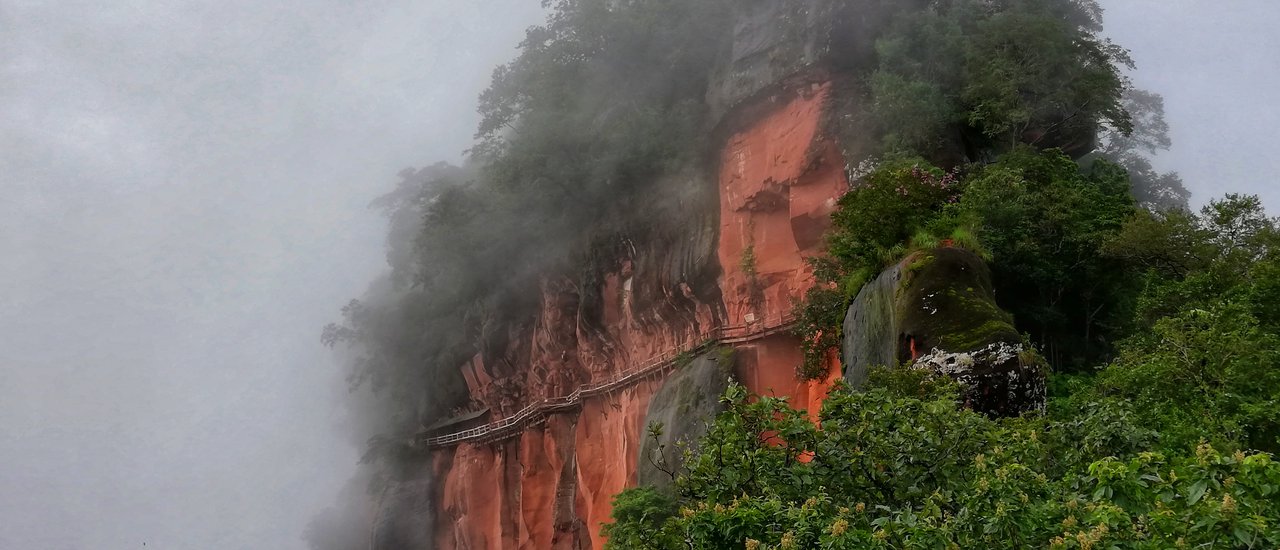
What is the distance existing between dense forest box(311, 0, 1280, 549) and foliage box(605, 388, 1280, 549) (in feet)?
0.08

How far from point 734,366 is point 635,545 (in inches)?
447

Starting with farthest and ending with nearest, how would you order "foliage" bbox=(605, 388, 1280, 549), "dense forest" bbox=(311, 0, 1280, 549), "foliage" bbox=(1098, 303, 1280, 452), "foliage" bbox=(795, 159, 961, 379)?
"foliage" bbox=(795, 159, 961, 379) → "foliage" bbox=(1098, 303, 1280, 452) → "dense forest" bbox=(311, 0, 1280, 549) → "foliage" bbox=(605, 388, 1280, 549)

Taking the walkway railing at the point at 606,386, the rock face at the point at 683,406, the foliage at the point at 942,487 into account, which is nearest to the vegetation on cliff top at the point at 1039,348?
the foliage at the point at 942,487

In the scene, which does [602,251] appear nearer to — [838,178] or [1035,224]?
[838,178]

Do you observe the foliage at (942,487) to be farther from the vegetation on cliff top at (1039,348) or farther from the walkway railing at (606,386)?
the walkway railing at (606,386)

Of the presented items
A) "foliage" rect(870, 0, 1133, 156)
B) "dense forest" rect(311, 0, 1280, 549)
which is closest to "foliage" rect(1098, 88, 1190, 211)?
"dense forest" rect(311, 0, 1280, 549)

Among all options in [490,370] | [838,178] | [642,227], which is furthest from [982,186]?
[490,370]

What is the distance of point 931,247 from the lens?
14.7 m

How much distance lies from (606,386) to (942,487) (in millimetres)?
18432

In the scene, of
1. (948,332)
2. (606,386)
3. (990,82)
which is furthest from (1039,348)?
(606,386)

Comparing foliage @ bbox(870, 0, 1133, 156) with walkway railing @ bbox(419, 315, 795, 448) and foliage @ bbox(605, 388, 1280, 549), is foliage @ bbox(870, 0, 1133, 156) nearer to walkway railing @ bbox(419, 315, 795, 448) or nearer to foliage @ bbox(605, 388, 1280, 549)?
walkway railing @ bbox(419, 315, 795, 448)

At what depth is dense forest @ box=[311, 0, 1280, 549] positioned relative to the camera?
7.46 metres

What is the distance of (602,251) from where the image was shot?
2669cm

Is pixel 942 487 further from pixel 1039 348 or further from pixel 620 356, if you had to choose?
pixel 620 356
